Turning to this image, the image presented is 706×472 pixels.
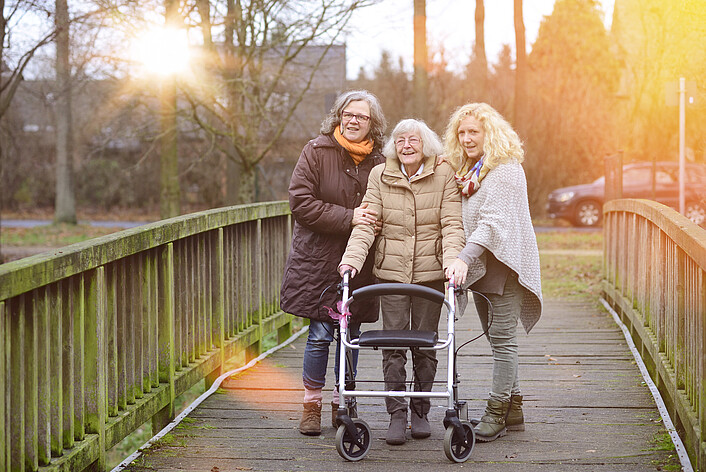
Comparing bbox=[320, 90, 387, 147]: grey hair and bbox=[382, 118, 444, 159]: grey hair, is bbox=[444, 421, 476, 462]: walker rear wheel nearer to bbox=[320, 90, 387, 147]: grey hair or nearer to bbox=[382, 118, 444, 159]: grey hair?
bbox=[382, 118, 444, 159]: grey hair

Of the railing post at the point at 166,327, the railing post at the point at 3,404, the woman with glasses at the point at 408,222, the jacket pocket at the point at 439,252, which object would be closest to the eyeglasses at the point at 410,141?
the woman with glasses at the point at 408,222

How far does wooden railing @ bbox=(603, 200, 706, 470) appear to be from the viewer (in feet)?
14.5

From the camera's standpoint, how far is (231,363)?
725 centimetres

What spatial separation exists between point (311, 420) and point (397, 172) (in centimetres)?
140

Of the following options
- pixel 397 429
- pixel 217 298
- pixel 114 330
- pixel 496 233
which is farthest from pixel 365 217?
pixel 217 298

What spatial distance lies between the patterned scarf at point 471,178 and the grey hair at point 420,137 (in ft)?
0.55

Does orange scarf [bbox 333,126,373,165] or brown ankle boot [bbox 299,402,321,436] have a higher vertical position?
orange scarf [bbox 333,126,373,165]

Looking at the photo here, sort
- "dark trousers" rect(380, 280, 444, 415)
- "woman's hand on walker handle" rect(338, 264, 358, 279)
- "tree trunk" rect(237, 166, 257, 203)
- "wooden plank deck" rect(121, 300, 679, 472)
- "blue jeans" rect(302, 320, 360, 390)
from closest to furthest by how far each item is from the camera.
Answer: "wooden plank deck" rect(121, 300, 679, 472) → "woman's hand on walker handle" rect(338, 264, 358, 279) → "dark trousers" rect(380, 280, 444, 415) → "blue jeans" rect(302, 320, 360, 390) → "tree trunk" rect(237, 166, 257, 203)

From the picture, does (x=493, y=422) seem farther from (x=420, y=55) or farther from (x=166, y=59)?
(x=420, y=55)

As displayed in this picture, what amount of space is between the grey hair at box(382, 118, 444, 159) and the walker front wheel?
1.35 metres

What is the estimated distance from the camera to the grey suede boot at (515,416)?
519 centimetres

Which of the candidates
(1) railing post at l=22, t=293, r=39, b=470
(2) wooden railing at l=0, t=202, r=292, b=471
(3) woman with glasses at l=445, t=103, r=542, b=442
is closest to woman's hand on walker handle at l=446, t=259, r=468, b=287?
(3) woman with glasses at l=445, t=103, r=542, b=442

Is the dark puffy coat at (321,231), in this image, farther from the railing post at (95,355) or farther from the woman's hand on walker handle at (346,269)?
the railing post at (95,355)

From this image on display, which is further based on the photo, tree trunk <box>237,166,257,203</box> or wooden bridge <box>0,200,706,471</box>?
tree trunk <box>237,166,257,203</box>
